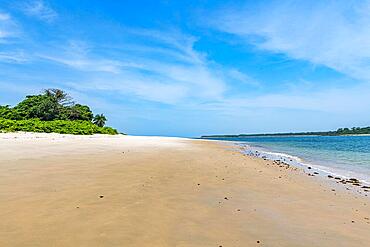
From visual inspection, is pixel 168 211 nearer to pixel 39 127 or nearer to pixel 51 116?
pixel 39 127

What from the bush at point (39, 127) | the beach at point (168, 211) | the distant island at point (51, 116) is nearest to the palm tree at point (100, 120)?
the distant island at point (51, 116)

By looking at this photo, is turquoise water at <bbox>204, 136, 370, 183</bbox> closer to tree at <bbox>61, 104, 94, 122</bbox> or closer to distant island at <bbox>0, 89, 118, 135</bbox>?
distant island at <bbox>0, 89, 118, 135</bbox>

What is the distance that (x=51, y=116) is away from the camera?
192 ft

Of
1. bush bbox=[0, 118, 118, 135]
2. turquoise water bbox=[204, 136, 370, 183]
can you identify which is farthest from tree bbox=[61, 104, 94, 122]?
turquoise water bbox=[204, 136, 370, 183]

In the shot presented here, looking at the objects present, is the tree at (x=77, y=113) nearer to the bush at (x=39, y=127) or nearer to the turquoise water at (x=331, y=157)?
the bush at (x=39, y=127)

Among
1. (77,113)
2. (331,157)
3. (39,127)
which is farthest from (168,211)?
(77,113)

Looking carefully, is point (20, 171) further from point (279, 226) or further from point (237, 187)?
point (279, 226)

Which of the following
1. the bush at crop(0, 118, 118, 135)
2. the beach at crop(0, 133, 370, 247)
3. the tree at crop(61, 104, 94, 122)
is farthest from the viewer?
the tree at crop(61, 104, 94, 122)

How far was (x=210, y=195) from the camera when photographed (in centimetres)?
706

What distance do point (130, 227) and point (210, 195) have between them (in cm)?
295

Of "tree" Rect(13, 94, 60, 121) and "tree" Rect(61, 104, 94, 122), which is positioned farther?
"tree" Rect(61, 104, 94, 122)

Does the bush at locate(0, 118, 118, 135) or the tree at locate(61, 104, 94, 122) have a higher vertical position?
the tree at locate(61, 104, 94, 122)

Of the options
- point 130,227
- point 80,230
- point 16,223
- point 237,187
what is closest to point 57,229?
point 80,230

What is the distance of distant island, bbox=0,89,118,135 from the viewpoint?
38994 millimetres
